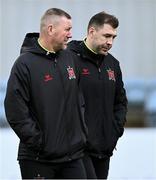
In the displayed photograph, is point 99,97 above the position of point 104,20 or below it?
below

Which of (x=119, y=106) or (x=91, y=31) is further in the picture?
(x=119, y=106)

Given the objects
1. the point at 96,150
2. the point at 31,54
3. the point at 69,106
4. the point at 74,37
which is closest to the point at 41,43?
the point at 31,54

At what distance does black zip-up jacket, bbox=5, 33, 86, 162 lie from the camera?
4.99 metres

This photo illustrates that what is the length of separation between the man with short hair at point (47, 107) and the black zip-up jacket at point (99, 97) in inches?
13.4

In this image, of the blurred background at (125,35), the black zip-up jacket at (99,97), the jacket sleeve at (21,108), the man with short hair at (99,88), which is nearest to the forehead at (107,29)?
the man with short hair at (99,88)

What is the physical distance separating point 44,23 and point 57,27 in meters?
0.09

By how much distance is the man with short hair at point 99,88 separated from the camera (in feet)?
18.2

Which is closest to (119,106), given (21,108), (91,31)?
(91,31)

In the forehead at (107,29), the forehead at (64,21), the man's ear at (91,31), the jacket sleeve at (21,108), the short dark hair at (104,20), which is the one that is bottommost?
the jacket sleeve at (21,108)

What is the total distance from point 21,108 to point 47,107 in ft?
0.54

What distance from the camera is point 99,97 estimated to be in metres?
5.57

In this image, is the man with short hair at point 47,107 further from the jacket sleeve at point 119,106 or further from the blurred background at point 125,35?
the blurred background at point 125,35

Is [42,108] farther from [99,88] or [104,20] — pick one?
[104,20]

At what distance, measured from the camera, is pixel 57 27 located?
5137mm
